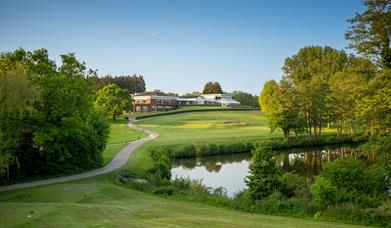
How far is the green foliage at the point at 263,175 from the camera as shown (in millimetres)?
19625

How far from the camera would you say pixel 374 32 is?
62.1 feet

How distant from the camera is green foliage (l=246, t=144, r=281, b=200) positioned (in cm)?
1962

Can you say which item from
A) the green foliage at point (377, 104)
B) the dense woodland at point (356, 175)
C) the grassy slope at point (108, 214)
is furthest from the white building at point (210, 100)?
the green foliage at point (377, 104)

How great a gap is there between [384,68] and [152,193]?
14.6 meters

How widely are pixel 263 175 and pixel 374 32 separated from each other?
9845mm

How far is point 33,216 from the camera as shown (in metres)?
11.5

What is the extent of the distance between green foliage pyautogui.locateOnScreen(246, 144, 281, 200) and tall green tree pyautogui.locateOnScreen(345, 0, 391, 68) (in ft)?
25.6

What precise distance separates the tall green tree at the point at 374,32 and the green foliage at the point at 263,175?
25.6 feet

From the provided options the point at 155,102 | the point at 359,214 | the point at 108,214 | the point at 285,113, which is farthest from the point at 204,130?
the point at 108,214

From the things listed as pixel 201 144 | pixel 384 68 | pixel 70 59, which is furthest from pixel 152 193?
pixel 201 144

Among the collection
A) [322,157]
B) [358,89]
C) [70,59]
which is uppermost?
[70,59]

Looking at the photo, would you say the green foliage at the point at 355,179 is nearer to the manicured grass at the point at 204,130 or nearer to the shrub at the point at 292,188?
the shrub at the point at 292,188

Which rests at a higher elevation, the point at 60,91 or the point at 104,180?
the point at 60,91

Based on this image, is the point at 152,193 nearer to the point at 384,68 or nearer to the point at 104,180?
the point at 104,180
